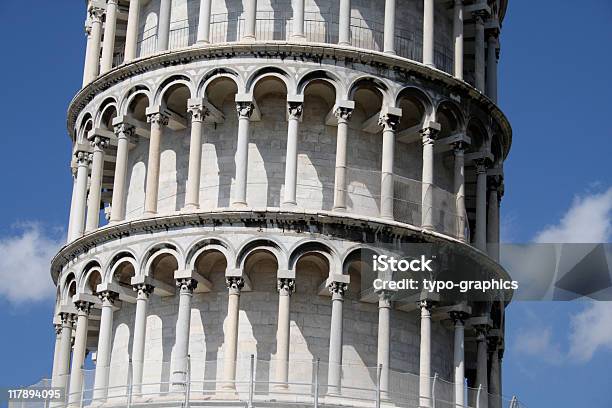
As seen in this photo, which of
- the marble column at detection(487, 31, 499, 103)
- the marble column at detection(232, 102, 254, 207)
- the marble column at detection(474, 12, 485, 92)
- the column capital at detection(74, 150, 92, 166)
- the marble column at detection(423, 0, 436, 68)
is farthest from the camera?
the marble column at detection(487, 31, 499, 103)

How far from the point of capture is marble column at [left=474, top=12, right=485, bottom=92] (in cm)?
3825

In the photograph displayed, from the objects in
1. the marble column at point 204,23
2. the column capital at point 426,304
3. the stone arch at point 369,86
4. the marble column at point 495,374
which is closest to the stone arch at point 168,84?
the marble column at point 204,23

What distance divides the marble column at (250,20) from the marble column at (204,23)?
0.85 m

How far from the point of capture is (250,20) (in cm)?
3528

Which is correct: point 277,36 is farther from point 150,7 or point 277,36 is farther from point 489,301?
point 489,301

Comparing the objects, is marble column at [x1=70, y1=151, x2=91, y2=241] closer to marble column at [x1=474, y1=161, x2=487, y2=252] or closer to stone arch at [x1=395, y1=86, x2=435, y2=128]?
stone arch at [x1=395, y1=86, x2=435, y2=128]

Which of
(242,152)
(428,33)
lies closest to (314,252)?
(242,152)

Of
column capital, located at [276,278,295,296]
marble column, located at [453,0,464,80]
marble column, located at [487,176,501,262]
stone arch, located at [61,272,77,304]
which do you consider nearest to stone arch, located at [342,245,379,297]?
column capital, located at [276,278,295,296]

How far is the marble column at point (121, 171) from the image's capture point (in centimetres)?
3512

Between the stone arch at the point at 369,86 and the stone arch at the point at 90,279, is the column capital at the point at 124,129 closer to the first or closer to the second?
the stone arch at the point at 90,279

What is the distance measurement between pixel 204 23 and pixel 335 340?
26.1ft

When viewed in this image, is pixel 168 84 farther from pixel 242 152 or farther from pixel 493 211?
pixel 493 211

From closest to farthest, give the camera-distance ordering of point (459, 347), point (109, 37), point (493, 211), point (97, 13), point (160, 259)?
point (160, 259)
point (459, 347)
point (109, 37)
point (493, 211)
point (97, 13)

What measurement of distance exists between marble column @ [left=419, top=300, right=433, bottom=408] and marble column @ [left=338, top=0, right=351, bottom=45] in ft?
19.8
